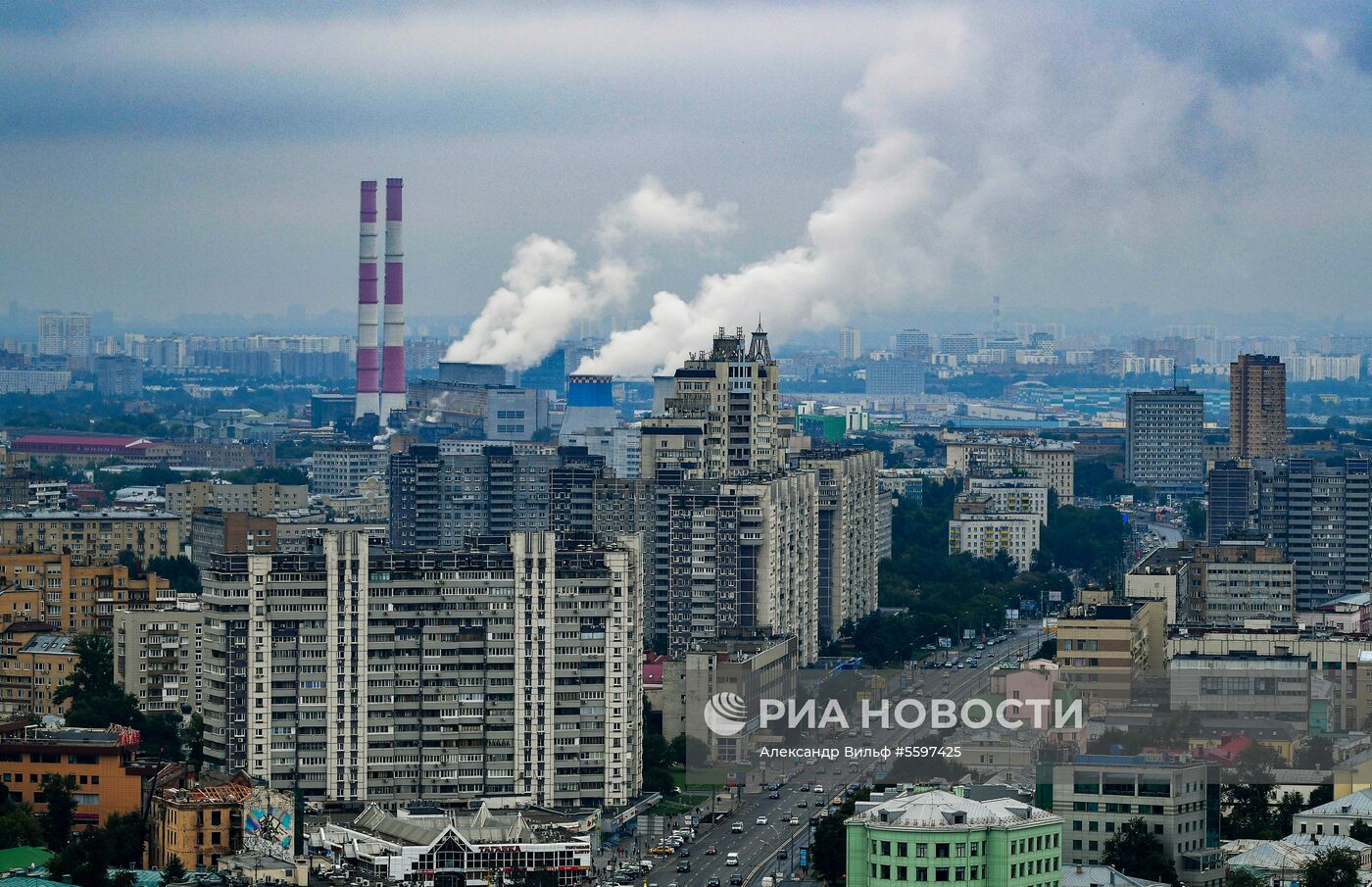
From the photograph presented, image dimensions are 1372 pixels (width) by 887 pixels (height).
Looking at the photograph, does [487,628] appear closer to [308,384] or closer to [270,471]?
[270,471]

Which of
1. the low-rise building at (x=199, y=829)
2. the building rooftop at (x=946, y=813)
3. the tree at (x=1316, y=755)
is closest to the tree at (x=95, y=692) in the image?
the low-rise building at (x=199, y=829)

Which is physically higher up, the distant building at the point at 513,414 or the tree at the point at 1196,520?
the distant building at the point at 513,414

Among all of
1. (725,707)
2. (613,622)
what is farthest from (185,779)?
(725,707)

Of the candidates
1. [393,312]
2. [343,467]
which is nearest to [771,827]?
[343,467]

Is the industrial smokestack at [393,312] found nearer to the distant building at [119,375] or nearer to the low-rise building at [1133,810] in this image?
the distant building at [119,375]

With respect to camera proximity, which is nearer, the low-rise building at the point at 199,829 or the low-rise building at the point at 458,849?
the low-rise building at the point at 458,849
